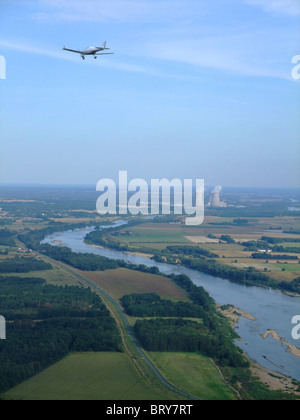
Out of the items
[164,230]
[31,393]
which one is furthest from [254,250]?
[31,393]

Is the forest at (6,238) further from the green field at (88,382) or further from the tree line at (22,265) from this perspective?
the green field at (88,382)

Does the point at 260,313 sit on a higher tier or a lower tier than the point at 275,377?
higher

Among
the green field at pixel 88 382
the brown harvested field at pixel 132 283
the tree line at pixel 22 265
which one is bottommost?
the green field at pixel 88 382

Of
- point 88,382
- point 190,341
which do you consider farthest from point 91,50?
point 190,341

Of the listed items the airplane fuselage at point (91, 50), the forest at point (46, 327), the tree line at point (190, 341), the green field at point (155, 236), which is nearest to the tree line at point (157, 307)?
the forest at point (46, 327)

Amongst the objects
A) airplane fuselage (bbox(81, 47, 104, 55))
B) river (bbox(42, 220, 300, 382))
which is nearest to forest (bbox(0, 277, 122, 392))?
river (bbox(42, 220, 300, 382))

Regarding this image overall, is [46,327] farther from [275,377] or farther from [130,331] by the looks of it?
[275,377]
